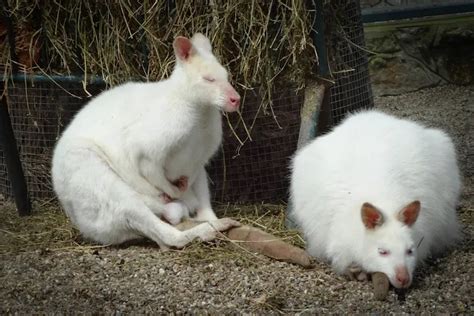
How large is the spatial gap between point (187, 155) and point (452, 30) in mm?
5790

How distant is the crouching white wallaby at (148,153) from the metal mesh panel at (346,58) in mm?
1304

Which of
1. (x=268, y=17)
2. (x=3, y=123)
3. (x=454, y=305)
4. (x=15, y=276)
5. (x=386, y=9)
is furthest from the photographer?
(x=386, y=9)

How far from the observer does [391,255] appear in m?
4.93

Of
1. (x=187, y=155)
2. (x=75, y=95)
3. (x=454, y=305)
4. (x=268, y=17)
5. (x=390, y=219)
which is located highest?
(x=268, y=17)

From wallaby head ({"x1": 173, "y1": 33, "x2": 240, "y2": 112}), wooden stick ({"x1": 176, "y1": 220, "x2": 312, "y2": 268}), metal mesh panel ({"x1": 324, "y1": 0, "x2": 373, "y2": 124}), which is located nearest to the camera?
wooden stick ({"x1": 176, "y1": 220, "x2": 312, "y2": 268})

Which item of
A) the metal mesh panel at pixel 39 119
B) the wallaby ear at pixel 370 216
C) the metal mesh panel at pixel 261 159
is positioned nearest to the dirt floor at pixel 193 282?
the wallaby ear at pixel 370 216

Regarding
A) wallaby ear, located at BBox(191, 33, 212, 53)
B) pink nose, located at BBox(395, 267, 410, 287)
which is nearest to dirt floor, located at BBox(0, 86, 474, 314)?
pink nose, located at BBox(395, 267, 410, 287)

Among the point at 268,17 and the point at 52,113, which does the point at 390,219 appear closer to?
the point at 268,17

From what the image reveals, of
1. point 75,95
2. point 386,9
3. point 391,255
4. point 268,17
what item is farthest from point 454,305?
point 386,9

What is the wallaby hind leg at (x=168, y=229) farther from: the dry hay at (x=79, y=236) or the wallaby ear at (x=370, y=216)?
the wallaby ear at (x=370, y=216)

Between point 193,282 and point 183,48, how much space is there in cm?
152

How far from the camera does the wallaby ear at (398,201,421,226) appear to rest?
4.94 meters

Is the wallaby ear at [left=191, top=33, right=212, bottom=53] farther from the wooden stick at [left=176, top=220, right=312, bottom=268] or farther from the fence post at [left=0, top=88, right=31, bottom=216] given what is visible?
the fence post at [left=0, top=88, right=31, bottom=216]

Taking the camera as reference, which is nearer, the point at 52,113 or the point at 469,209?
the point at 469,209
